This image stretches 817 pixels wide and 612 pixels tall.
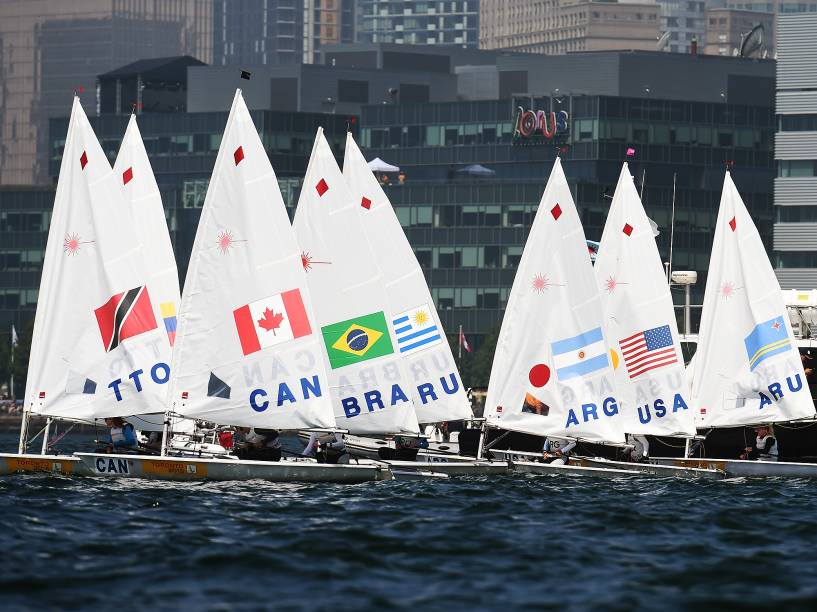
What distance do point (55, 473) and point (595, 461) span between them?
55.7ft

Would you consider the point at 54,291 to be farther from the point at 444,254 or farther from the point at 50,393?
the point at 444,254

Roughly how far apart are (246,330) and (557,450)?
12.5 meters

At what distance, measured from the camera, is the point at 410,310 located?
59.6m

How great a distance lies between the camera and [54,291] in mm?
50938

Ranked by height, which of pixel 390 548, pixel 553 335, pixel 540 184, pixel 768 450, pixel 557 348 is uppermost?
pixel 540 184

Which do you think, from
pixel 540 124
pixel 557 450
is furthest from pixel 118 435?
pixel 540 124

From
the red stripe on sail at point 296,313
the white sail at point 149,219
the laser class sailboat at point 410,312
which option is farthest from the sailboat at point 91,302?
the laser class sailboat at point 410,312

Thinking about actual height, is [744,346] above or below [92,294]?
below

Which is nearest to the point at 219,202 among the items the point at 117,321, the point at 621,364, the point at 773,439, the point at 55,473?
the point at 117,321

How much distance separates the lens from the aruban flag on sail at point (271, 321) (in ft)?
165

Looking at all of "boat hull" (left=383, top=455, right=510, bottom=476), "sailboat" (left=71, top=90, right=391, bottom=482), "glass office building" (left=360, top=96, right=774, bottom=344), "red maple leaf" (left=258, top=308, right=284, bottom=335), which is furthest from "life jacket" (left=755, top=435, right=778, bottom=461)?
"glass office building" (left=360, top=96, right=774, bottom=344)

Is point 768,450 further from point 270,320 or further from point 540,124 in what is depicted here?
point 540,124

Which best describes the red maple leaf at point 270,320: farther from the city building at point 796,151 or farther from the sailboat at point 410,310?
the city building at point 796,151

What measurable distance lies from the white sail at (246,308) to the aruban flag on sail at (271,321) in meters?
0.02
